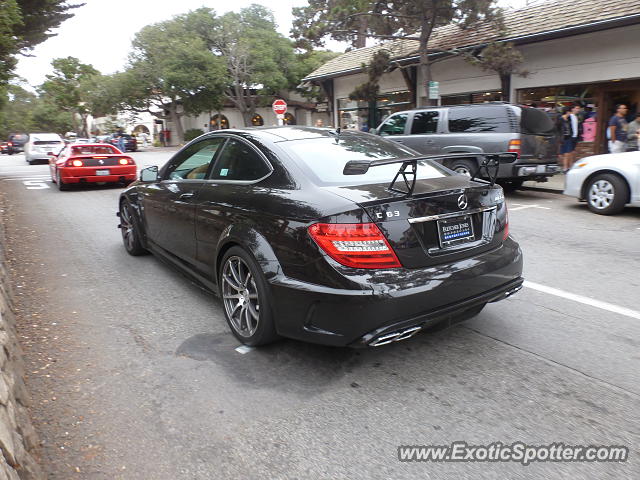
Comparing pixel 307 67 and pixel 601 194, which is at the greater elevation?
pixel 307 67

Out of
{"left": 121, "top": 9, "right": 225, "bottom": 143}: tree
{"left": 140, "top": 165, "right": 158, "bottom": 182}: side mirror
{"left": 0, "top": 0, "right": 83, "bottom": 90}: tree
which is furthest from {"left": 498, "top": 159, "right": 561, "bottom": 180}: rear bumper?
{"left": 121, "top": 9, "right": 225, "bottom": 143}: tree

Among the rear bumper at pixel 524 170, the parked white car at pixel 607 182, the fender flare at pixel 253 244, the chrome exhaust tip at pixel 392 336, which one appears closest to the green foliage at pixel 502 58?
the rear bumper at pixel 524 170

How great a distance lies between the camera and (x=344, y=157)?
3.82 meters

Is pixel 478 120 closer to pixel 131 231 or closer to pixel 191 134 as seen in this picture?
pixel 131 231

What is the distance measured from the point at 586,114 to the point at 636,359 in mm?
13746

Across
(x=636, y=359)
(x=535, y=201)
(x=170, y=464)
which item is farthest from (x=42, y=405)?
(x=535, y=201)

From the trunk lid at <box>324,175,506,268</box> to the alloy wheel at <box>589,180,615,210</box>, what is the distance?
6.12 metres

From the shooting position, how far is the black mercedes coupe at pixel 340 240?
2939mm

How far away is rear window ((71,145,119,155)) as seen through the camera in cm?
1395

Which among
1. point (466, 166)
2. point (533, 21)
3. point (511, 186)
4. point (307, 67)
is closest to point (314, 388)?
point (466, 166)

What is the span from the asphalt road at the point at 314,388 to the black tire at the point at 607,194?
367 centimetres

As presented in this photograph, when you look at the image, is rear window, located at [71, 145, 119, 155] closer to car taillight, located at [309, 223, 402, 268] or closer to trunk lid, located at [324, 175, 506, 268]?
trunk lid, located at [324, 175, 506, 268]

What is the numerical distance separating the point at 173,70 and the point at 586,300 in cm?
4065

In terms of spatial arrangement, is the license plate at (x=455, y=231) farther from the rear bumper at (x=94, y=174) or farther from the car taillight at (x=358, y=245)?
the rear bumper at (x=94, y=174)
